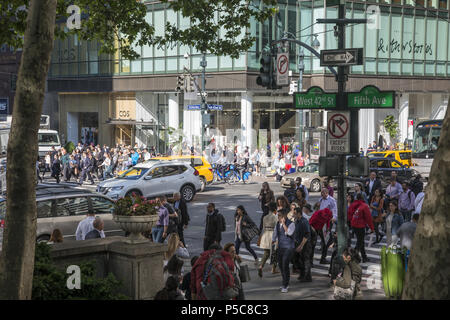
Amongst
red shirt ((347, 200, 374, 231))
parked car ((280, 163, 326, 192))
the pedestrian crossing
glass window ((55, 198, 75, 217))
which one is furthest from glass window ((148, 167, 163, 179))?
red shirt ((347, 200, 374, 231))

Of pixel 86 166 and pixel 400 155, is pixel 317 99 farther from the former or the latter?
pixel 400 155

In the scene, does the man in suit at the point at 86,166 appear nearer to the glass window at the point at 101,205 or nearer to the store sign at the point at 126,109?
the store sign at the point at 126,109

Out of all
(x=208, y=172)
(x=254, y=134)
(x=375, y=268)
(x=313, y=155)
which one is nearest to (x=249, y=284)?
(x=375, y=268)

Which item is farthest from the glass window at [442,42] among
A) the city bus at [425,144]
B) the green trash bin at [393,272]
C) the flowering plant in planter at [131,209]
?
the flowering plant in planter at [131,209]

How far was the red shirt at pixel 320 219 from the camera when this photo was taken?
14531mm

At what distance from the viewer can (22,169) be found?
6.61 m

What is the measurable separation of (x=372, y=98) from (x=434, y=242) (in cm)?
826

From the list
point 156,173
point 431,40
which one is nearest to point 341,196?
point 156,173

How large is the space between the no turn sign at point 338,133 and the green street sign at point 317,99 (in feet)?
0.78

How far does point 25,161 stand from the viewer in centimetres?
663

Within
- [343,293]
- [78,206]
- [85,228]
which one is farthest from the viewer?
[78,206]

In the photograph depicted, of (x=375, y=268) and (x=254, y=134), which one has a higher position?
(x=254, y=134)
